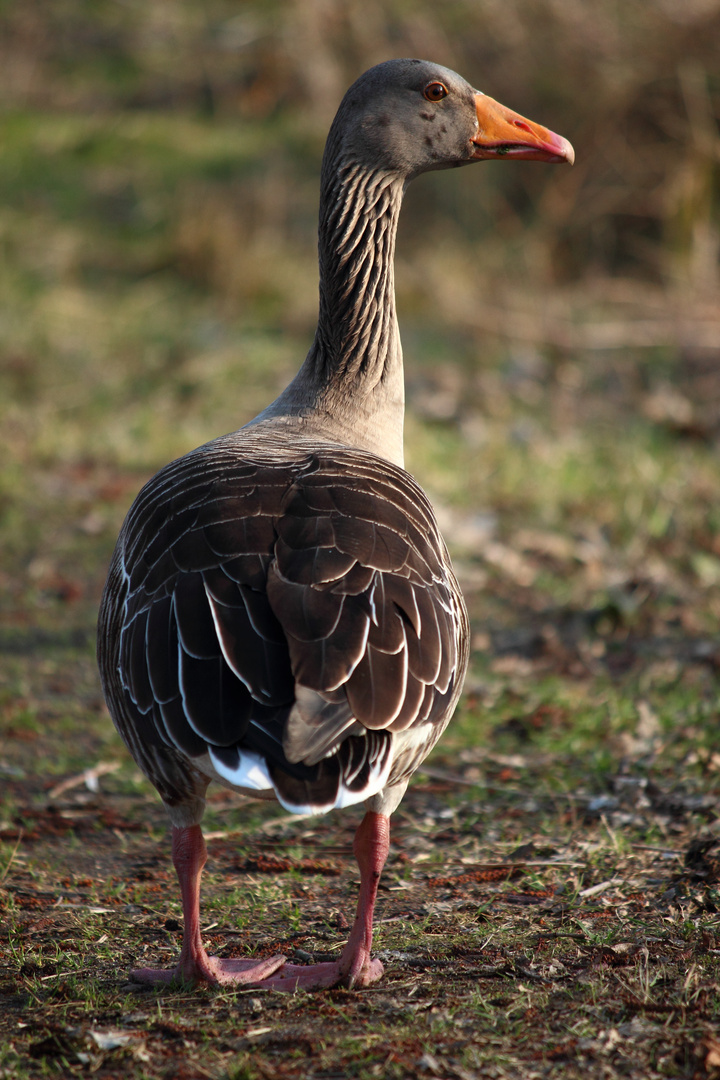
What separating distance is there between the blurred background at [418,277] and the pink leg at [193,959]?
10.3ft

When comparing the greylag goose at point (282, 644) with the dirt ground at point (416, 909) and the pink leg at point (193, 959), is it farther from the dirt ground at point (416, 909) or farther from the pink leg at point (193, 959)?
the dirt ground at point (416, 909)

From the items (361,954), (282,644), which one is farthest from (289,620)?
(361,954)

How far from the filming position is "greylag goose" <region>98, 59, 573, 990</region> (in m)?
2.62

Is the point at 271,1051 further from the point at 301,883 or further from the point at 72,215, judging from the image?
the point at 72,215

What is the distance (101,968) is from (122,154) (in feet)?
44.7

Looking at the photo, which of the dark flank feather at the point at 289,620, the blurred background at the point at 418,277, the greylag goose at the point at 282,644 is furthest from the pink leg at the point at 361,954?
the blurred background at the point at 418,277

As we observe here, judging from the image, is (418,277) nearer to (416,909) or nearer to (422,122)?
(422,122)

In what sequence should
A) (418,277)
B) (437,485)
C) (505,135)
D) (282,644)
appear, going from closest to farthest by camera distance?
(282,644) < (505,135) < (437,485) < (418,277)

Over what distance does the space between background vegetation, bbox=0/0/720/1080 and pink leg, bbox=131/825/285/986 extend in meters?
0.06

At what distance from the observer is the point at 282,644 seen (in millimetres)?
2721

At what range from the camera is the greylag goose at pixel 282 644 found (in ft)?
8.59

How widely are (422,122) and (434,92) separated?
13 cm

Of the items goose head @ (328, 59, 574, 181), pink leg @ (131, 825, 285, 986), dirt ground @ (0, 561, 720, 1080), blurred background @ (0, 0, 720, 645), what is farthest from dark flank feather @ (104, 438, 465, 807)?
blurred background @ (0, 0, 720, 645)

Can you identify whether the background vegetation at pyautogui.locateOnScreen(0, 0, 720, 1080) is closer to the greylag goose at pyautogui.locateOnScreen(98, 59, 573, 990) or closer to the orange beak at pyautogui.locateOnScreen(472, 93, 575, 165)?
the greylag goose at pyautogui.locateOnScreen(98, 59, 573, 990)
